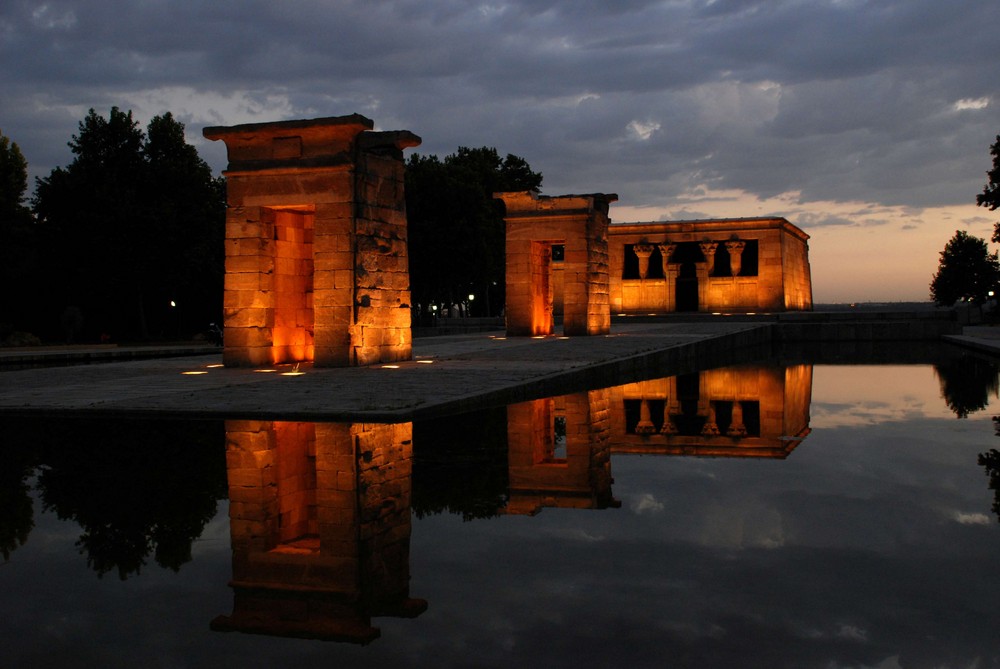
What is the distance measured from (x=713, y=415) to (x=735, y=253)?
33067 millimetres

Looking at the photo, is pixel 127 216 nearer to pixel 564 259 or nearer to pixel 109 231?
pixel 109 231

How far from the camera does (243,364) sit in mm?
16531

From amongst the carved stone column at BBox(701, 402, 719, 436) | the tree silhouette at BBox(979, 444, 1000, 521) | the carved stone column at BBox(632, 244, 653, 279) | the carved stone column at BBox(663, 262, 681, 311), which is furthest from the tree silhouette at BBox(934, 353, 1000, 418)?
Result: the carved stone column at BBox(632, 244, 653, 279)

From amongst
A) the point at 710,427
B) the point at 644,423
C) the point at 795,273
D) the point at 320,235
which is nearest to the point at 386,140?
the point at 320,235

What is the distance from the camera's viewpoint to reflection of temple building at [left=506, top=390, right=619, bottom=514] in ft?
20.3

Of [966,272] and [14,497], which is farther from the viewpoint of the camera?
[966,272]

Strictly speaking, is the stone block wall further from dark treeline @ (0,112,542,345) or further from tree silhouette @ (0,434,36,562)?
tree silhouette @ (0,434,36,562)

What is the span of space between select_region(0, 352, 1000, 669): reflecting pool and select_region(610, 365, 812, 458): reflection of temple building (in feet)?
0.31

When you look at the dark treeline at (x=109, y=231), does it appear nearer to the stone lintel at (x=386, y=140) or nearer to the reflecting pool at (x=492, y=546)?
the stone lintel at (x=386, y=140)

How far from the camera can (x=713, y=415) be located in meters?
11.1

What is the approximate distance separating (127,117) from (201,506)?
127 ft

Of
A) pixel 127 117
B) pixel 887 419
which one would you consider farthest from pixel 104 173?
pixel 887 419

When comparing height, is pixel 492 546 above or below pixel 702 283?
below

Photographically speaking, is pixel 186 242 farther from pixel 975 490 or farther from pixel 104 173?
pixel 975 490
